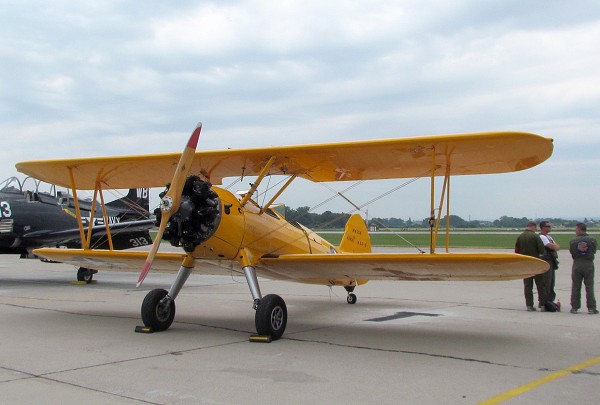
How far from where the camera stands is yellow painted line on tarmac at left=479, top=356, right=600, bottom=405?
4434mm

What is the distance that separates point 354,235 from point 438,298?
227 centimetres

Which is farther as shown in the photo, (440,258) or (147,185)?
(147,185)

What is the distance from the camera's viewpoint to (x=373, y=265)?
750 cm

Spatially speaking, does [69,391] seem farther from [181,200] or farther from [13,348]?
[181,200]

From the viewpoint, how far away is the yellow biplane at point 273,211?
701cm

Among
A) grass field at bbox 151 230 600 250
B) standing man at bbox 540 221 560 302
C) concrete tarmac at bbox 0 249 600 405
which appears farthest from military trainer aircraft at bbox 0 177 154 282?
grass field at bbox 151 230 600 250

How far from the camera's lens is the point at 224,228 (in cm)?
741

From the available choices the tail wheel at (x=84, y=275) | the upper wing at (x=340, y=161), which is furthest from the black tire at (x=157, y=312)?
the tail wheel at (x=84, y=275)

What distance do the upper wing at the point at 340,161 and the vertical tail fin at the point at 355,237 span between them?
78.2 inches

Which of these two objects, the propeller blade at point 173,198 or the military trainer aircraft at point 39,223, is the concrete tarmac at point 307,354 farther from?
the military trainer aircraft at point 39,223

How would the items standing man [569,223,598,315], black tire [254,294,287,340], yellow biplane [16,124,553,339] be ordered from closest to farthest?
A: black tire [254,294,287,340], yellow biplane [16,124,553,339], standing man [569,223,598,315]

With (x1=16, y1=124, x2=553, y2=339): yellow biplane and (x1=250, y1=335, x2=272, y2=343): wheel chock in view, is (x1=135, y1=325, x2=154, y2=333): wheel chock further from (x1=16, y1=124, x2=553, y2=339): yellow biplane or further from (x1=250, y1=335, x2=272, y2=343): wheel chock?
(x1=250, y1=335, x2=272, y2=343): wheel chock

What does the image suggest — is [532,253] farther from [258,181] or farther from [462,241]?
[462,241]

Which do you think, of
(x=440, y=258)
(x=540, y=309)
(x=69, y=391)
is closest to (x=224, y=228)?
(x=440, y=258)
